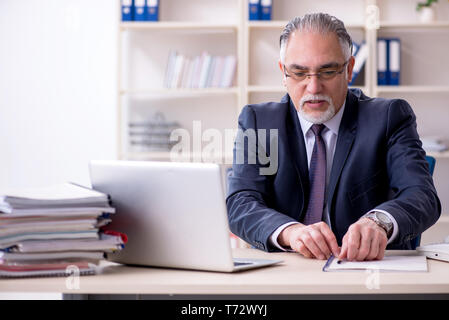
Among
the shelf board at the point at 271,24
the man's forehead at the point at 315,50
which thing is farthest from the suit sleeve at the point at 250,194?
the shelf board at the point at 271,24

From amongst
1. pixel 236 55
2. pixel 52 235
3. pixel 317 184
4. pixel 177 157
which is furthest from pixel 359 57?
pixel 52 235

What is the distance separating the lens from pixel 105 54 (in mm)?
4137

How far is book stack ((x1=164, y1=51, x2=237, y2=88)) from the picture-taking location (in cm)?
387

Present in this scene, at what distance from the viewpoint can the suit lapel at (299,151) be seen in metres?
1.76

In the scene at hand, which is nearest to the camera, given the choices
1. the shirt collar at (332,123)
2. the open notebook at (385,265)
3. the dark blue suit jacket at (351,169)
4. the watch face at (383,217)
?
the open notebook at (385,265)

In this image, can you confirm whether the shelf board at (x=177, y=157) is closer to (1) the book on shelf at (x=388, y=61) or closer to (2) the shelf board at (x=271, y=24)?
(2) the shelf board at (x=271, y=24)

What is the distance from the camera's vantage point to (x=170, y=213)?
114 cm

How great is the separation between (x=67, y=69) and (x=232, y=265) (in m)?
3.33

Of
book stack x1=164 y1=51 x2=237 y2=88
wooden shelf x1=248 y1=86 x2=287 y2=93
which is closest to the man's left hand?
wooden shelf x1=248 y1=86 x2=287 y2=93

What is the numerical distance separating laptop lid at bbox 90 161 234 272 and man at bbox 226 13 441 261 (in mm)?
451

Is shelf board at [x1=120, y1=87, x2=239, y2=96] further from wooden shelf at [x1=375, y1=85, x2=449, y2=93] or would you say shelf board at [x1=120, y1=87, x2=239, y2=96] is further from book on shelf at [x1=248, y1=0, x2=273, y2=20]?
wooden shelf at [x1=375, y1=85, x2=449, y2=93]

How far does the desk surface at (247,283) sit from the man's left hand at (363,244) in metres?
0.11

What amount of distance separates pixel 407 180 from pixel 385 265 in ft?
1.65
